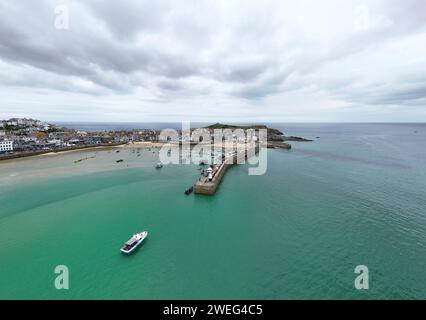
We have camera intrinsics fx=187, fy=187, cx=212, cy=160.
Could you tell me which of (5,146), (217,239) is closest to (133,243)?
(217,239)

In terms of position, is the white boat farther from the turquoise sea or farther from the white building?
the white building

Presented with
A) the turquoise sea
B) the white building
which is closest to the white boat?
the turquoise sea

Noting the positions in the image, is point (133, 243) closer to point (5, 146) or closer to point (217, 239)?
point (217, 239)

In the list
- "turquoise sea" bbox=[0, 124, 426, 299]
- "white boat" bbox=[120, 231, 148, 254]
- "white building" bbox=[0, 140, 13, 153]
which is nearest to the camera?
"turquoise sea" bbox=[0, 124, 426, 299]

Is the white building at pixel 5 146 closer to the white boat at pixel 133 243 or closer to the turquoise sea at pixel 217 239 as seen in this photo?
the turquoise sea at pixel 217 239
